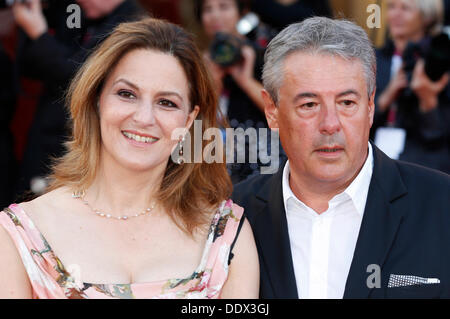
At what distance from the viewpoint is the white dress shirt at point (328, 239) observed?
2.22m

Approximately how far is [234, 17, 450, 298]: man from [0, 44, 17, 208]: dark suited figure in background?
1787 millimetres

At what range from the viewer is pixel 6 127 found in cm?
366

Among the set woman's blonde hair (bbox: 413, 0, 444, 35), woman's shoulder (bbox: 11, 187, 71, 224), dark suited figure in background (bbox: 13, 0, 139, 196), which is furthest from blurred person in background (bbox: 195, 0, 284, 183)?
woman's shoulder (bbox: 11, 187, 71, 224)

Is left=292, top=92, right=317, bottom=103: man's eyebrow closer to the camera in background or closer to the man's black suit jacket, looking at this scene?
the man's black suit jacket

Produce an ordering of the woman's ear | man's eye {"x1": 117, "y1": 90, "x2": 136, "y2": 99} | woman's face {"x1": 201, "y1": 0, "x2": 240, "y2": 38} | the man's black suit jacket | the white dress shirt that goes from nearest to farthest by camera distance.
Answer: the man's black suit jacket → the white dress shirt → man's eye {"x1": 117, "y1": 90, "x2": 136, "y2": 99} → the woman's ear → woman's face {"x1": 201, "y1": 0, "x2": 240, "y2": 38}

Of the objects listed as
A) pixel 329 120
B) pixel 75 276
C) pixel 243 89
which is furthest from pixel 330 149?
pixel 243 89

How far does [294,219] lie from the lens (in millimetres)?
2365

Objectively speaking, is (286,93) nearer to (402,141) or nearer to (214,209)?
(214,209)

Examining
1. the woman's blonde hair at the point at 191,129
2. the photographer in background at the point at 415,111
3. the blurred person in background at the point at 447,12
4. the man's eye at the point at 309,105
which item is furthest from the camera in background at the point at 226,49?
the blurred person in background at the point at 447,12

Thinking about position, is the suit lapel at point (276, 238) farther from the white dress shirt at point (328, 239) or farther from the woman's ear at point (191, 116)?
the woman's ear at point (191, 116)

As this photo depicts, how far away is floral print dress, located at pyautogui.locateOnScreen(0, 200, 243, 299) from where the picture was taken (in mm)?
2133

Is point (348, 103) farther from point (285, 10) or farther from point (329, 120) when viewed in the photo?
point (285, 10)

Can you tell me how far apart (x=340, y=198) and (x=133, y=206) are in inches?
28.5
